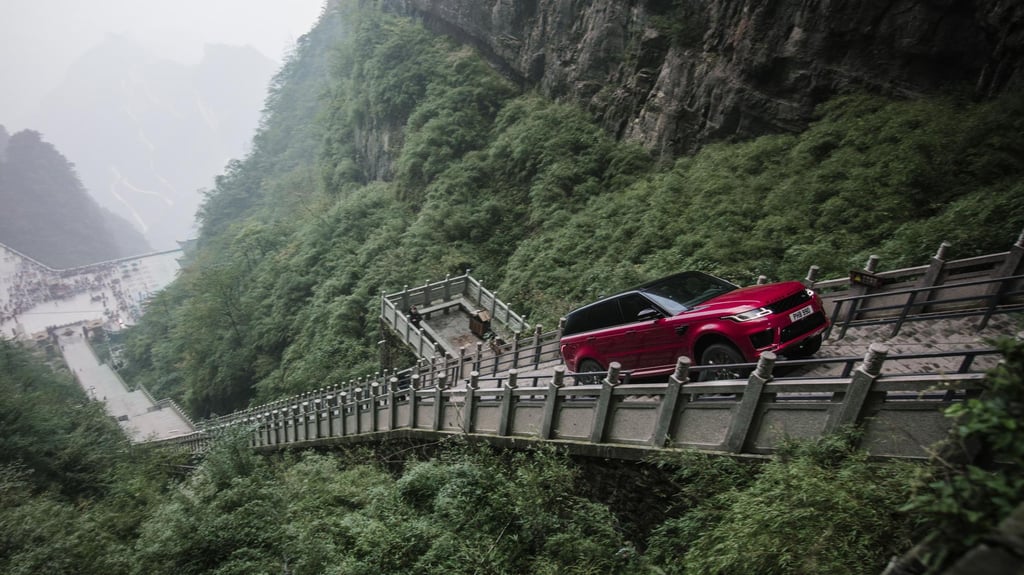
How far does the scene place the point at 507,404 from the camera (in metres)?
9.20

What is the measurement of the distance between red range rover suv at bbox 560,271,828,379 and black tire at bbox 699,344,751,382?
0.6 inches

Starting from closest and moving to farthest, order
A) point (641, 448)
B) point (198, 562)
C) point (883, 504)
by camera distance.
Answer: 1. point (883, 504)
2. point (641, 448)
3. point (198, 562)

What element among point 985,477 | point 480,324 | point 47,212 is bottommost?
point 47,212

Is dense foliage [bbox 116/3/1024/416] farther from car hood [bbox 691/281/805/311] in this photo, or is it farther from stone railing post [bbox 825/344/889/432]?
stone railing post [bbox 825/344/889/432]

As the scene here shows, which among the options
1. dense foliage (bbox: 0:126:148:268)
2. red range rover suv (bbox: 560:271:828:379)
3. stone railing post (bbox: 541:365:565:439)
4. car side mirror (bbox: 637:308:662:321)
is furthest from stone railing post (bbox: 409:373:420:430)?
dense foliage (bbox: 0:126:148:268)

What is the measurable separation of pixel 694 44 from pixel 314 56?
80.1 meters

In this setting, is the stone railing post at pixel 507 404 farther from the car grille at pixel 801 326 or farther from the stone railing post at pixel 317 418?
the stone railing post at pixel 317 418

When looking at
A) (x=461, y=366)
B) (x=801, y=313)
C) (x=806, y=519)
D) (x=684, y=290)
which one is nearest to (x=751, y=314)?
(x=801, y=313)

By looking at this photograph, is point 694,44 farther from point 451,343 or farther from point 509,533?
point 509,533

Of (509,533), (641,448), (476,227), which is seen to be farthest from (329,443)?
(476,227)

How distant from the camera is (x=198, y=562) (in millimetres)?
7566

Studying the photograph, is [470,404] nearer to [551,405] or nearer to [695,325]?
[551,405]

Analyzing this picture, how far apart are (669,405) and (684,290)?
2268mm

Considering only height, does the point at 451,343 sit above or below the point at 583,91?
below
